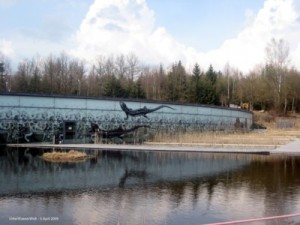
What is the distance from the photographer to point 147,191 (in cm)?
1224

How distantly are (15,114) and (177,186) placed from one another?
22814mm

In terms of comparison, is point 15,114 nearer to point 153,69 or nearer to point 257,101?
point 257,101

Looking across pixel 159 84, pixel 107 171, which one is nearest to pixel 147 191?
pixel 107 171

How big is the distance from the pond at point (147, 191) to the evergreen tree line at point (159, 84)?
148 feet

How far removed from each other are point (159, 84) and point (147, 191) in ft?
216

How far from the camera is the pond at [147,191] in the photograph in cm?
904

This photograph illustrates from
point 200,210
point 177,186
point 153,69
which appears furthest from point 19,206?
point 153,69

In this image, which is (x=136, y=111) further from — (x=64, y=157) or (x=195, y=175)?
(x=195, y=175)

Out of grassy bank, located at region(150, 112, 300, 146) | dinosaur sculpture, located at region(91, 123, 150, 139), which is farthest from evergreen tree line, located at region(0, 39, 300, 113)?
dinosaur sculpture, located at region(91, 123, 150, 139)

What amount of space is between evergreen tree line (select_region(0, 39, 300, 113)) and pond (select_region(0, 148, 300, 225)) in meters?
45.0

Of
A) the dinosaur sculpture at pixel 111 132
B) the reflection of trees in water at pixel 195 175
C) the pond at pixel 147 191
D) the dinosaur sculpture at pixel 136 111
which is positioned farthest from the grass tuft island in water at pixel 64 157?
the dinosaur sculpture at pixel 136 111

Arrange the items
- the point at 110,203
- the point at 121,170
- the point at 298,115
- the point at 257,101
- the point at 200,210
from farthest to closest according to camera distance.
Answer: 1. the point at 257,101
2. the point at 298,115
3. the point at 121,170
4. the point at 110,203
5. the point at 200,210

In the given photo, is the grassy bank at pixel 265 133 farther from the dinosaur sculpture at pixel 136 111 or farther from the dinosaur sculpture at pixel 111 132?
the dinosaur sculpture at pixel 136 111

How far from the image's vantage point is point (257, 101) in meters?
73.7
